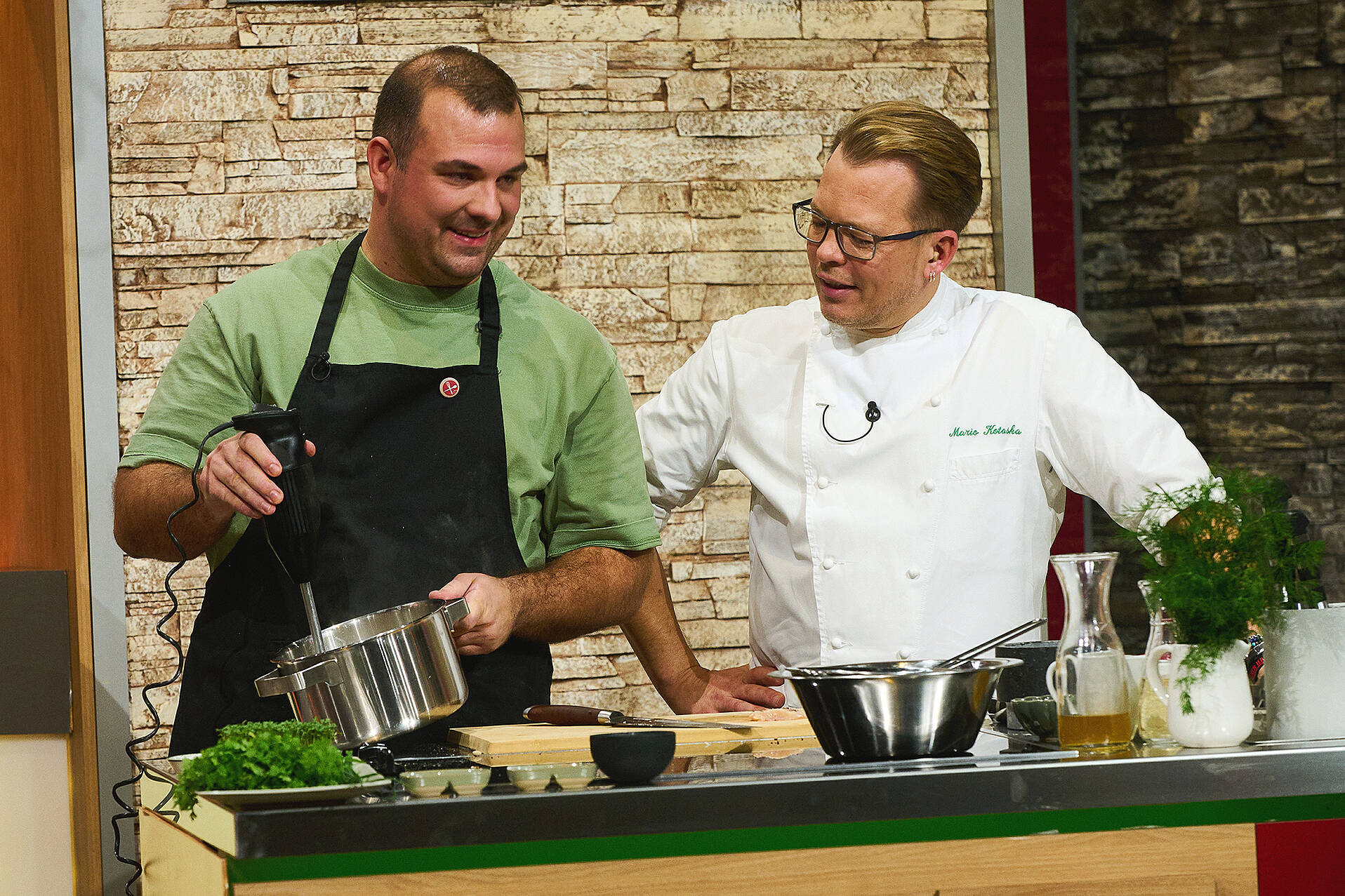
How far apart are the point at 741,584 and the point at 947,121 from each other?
107 centimetres

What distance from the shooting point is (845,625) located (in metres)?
2.20

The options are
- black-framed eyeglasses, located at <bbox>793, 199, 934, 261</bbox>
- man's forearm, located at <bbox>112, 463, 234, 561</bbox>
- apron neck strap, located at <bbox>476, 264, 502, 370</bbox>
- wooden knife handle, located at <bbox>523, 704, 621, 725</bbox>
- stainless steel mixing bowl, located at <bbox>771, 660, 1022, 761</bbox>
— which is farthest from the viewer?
black-framed eyeglasses, located at <bbox>793, 199, 934, 261</bbox>

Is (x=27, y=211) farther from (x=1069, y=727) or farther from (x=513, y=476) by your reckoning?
(x=1069, y=727)

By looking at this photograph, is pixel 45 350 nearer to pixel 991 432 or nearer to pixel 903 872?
pixel 991 432

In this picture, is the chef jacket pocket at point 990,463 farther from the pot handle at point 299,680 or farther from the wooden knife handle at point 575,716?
the pot handle at point 299,680

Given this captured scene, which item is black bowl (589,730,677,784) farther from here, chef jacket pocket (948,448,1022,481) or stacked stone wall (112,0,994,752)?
stacked stone wall (112,0,994,752)

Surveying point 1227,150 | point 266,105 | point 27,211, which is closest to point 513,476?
point 266,105

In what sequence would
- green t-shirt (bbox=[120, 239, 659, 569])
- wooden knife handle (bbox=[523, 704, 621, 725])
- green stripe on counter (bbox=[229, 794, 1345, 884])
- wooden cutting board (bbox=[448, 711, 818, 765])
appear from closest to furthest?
green stripe on counter (bbox=[229, 794, 1345, 884])
wooden cutting board (bbox=[448, 711, 818, 765])
wooden knife handle (bbox=[523, 704, 621, 725])
green t-shirt (bbox=[120, 239, 659, 569])

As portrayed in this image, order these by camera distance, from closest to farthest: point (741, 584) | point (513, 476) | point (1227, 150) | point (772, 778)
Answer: point (772, 778), point (513, 476), point (741, 584), point (1227, 150)

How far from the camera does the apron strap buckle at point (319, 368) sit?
6.39 feet

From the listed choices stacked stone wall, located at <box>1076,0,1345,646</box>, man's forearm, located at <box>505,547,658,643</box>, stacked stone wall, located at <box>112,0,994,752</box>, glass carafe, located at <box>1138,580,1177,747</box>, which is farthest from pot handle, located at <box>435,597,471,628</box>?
stacked stone wall, located at <box>1076,0,1345,646</box>

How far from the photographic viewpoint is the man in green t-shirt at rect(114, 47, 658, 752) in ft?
6.28

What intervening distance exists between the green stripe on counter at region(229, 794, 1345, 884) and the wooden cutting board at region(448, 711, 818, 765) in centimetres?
21

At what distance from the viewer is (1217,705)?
54.2 inches
